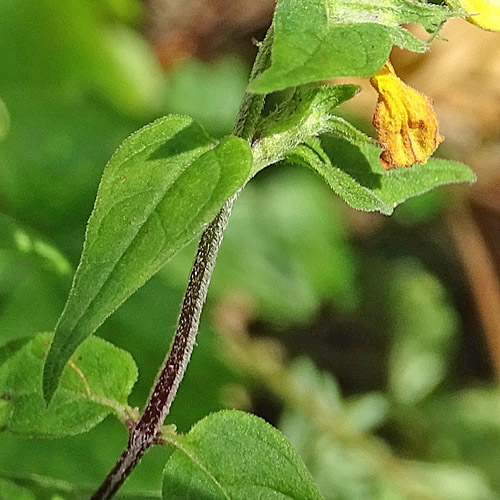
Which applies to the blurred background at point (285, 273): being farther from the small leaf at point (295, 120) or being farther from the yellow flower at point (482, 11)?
the yellow flower at point (482, 11)

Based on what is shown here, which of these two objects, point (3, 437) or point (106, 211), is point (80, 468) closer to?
point (3, 437)

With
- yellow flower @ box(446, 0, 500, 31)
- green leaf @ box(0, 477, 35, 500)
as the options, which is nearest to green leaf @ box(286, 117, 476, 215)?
yellow flower @ box(446, 0, 500, 31)

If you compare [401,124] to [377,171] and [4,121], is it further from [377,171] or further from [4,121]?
[4,121]

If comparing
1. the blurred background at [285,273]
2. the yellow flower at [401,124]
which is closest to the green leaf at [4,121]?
the blurred background at [285,273]

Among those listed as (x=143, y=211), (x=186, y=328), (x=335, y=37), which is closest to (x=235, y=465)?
(x=186, y=328)

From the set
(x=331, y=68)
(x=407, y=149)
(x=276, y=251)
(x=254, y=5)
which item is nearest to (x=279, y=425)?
(x=276, y=251)

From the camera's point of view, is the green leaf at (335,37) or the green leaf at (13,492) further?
the green leaf at (13,492)

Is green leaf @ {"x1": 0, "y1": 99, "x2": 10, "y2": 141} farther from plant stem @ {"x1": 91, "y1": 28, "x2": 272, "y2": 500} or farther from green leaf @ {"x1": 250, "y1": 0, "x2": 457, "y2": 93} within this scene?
green leaf @ {"x1": 250, "y1": 0, "x2": 457, "y2": 93}
